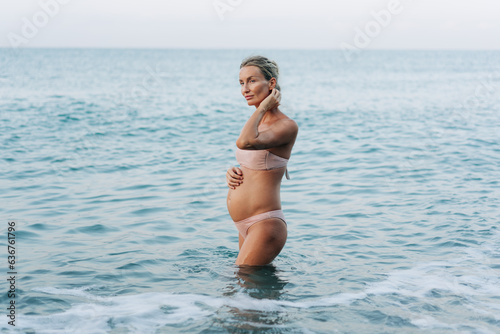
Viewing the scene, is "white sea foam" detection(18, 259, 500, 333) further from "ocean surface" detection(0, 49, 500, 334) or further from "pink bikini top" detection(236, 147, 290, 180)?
"pink bikini top" detection(236, 147, 290, 180)

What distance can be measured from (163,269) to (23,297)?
1505 mm

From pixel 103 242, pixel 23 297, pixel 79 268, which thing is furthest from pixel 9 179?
pixel 23 297

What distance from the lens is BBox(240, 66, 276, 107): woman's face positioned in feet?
16.3

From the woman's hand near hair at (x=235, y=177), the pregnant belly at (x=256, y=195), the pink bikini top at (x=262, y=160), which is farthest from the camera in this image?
the woman's hand near hair at (x=235, y=177)

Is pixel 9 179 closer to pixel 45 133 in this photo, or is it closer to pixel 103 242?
pixel 103 242

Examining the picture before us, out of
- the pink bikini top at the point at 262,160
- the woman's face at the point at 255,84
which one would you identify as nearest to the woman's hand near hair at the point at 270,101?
the woman's face at the point at 255,84

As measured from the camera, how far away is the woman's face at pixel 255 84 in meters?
4.97

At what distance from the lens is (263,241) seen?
16.9ft

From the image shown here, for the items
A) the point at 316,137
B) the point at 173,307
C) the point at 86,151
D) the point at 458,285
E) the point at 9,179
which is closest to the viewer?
the point at 173,307

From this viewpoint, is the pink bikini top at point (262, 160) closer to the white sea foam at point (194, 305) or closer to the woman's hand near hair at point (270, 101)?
the woman's hand near hair at point (270, 101)

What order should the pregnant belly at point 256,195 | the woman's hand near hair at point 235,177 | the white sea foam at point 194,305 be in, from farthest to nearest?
the woman's hand near hair at point 235,177, the pregnant belly at point 256,195, the white sea foam at point 194,305

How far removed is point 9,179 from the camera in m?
11.2

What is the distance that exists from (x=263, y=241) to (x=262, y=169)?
0.69 m

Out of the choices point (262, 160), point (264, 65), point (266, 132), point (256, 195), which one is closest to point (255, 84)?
point (264, 65)
